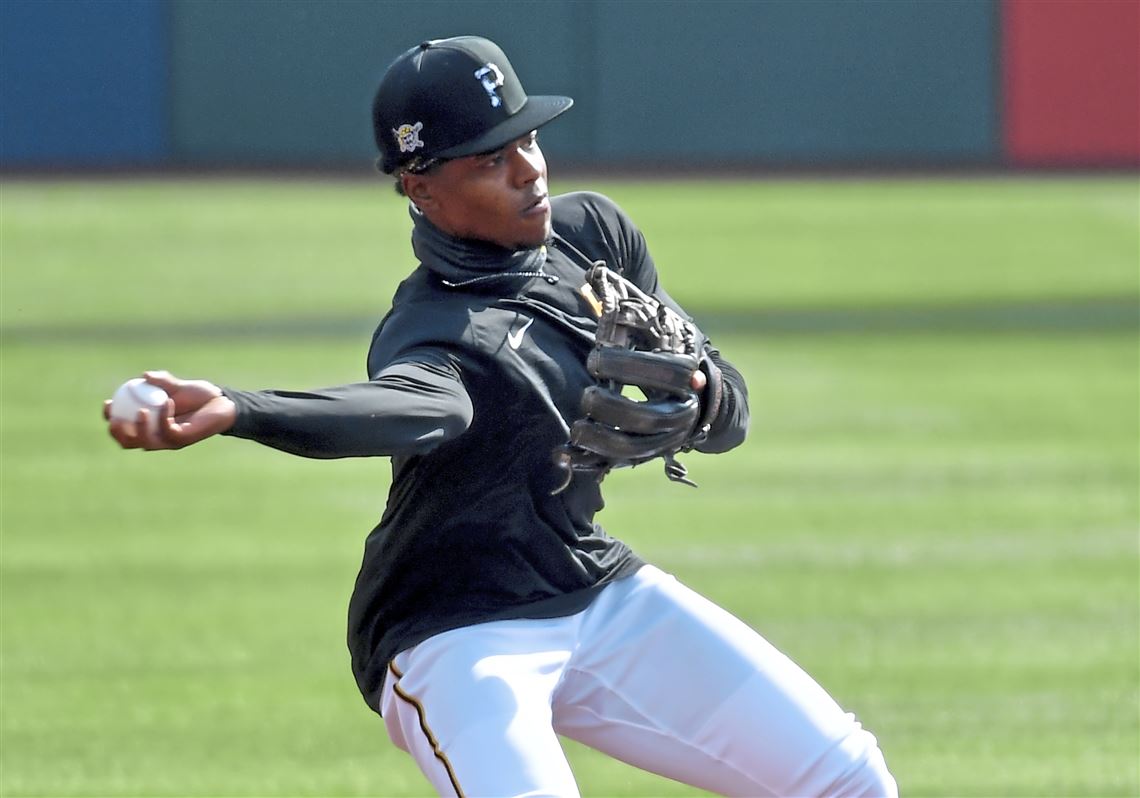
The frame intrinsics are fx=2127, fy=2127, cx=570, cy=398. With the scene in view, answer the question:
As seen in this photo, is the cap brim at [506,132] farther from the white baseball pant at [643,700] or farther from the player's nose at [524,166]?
the white baseball pant at [643,700]

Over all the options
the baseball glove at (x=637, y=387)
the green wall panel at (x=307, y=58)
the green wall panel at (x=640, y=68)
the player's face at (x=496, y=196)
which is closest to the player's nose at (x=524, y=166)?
the player's face at (x=496, y=196)

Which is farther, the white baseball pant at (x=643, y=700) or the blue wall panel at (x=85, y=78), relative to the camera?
the blue wall panel at (x=85, y=78)

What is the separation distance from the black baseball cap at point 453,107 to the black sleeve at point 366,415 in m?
0.51

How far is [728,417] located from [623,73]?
21422mm

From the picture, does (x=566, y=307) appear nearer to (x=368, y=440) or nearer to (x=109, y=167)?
(x=368, y=440)

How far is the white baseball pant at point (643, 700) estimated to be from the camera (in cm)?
392

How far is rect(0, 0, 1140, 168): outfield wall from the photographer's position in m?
24.4

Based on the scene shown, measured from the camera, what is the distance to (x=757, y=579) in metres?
9.34

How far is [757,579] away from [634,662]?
5.22m

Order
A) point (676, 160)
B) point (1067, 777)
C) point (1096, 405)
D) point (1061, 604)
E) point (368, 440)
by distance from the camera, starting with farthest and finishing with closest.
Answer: point (676, 160) → point (1096, 405) → point (1061, 604) → point (1067, 777) → point (368, 440)

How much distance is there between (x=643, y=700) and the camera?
4.16 meters

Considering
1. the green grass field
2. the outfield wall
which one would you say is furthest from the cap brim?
the outfield wall

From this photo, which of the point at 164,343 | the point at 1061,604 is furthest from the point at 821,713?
the point at 164,343

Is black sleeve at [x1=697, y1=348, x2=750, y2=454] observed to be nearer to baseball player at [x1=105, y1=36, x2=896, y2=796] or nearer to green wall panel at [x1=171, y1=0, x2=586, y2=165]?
baseball player at [x1=105, y1=36, x2=896, y2=796]
